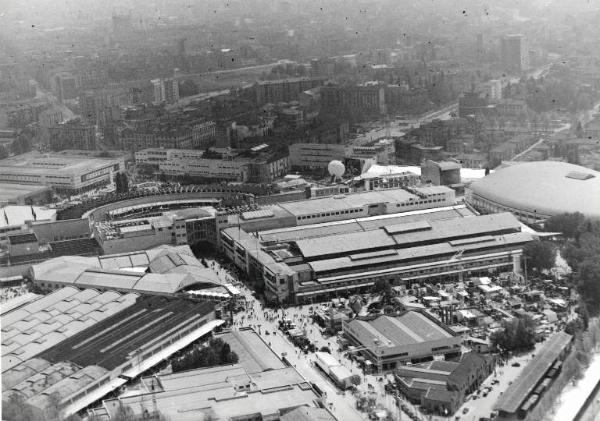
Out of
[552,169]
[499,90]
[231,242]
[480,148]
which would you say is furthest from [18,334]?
[499,90]

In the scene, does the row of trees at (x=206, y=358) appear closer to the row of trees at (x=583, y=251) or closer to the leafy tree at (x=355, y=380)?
the leafy tree at (x=355, y=380)

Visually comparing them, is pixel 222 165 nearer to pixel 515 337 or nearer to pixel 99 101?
pixel 99 101

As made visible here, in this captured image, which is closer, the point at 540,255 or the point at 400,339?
the point at 400,339

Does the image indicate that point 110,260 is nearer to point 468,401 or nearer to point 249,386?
point 249,386

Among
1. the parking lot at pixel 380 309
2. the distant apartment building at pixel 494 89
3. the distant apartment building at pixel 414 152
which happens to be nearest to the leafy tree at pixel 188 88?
the distant apartment building at pixel 414 152

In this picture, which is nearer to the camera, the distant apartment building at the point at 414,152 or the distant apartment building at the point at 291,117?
the distant apartment building at the point at 414,152

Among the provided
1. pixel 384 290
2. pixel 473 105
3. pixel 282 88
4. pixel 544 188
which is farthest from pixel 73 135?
pixel 384 290
